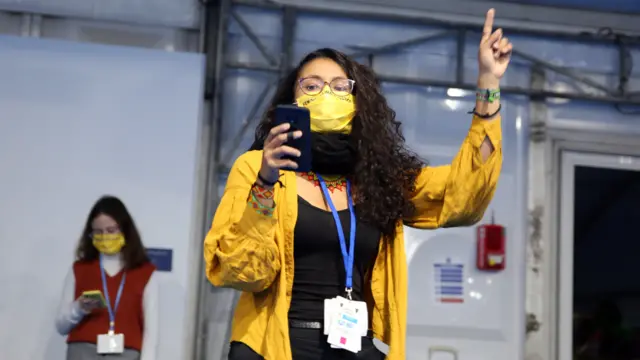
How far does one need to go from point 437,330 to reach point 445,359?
161mm

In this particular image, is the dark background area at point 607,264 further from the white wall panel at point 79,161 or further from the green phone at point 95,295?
the green phone at point 95,295

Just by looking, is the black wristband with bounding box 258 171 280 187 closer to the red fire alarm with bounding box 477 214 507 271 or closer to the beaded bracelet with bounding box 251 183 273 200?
the beaded bracelet with bounding box 251 183 273 200

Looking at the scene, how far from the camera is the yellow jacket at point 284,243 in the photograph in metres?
1.62

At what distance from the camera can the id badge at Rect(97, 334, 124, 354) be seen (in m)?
4.02

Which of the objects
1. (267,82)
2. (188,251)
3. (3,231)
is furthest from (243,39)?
(3,231)

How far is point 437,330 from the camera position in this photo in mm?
4809

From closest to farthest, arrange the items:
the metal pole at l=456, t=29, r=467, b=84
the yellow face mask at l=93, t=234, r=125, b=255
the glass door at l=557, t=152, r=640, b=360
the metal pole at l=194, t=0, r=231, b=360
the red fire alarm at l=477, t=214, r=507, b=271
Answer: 1. the yellow face mask at l=93, t=234, r=125, b=255
2. the metal pole at l=194, t=0, r=231, b=360
3. the red fire alarm at l=477, t=214, r=507, b=271
4. the metal pole at l=456, t=29, r=467, b=84
5. the glass door at l=557, t=152, r=640, b=360

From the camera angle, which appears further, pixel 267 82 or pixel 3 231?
pixel 267 82

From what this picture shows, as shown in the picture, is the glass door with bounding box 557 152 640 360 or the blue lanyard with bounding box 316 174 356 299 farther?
the glass door with bounding box 557 152 640 360

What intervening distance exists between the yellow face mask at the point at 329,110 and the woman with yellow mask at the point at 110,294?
245cm

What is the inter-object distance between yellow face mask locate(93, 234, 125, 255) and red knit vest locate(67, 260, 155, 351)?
0.07 m

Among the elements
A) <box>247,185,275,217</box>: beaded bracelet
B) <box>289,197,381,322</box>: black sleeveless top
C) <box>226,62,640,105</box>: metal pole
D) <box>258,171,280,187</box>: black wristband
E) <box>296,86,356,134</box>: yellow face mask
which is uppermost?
<box>226,62,640,105</box>: metal pole

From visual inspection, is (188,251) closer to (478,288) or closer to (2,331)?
(2,331)

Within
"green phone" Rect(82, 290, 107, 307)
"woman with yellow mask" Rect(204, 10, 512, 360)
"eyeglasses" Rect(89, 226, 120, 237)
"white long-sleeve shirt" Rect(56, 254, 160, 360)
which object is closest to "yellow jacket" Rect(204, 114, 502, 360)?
"woman with yellow mask" Rect(204, 10, 512, 360)
